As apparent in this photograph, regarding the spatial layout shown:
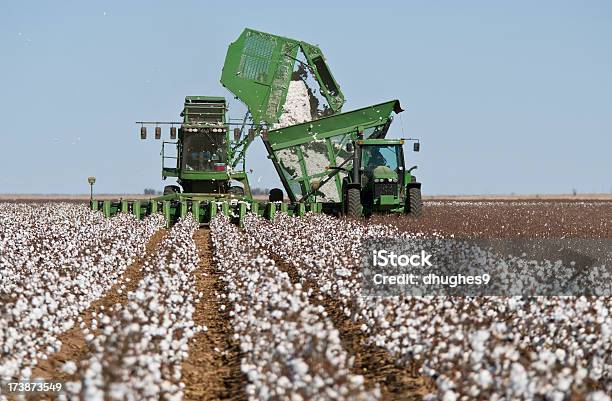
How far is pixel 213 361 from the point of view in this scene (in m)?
9.47

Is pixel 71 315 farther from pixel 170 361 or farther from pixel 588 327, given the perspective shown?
pixel 588 327

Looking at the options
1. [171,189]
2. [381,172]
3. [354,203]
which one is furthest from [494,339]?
[171,189]

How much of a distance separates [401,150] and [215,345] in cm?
1404

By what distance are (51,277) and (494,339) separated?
19.7 ft

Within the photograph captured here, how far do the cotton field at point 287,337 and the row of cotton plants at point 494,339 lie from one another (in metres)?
0.02

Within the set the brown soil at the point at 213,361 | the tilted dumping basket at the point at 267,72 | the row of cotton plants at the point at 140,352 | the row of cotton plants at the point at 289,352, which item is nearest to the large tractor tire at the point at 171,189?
the tilted dumping basket at the point at 267,72

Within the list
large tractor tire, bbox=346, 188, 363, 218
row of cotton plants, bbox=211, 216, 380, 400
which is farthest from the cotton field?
large tractor tire, bbox=346, 188, 363, 218

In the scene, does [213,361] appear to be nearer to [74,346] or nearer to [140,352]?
[74,346]

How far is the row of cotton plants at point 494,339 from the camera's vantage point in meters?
5.84

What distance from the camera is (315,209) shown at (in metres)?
25.2

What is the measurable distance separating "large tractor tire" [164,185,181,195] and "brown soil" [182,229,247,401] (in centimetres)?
1596

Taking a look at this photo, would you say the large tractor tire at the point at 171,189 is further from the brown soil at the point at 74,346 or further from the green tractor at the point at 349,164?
the brown soil at the point at 74,346

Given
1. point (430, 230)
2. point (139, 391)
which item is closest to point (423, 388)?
point (139, 391)

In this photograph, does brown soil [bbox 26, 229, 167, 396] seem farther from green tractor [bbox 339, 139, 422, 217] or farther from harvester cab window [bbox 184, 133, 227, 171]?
harvester cab window [bbox 184, 133, 227, 171]
